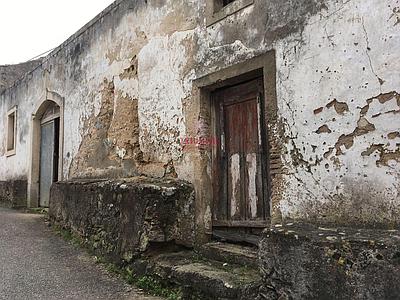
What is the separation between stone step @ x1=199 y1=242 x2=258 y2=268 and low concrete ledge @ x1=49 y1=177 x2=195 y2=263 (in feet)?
1.07

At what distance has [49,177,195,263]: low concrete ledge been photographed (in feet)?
15.4

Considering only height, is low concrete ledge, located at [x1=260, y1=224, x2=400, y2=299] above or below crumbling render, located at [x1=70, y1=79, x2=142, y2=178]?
below

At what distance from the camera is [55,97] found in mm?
9414

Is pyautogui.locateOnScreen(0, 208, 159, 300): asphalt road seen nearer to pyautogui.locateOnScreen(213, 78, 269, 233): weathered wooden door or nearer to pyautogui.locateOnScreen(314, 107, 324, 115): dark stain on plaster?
pyautogui.locateOnScreen(213, 78, 269, 233): weathered wooden door

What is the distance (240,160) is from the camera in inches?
188

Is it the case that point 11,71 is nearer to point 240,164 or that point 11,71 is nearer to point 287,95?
point 240,164

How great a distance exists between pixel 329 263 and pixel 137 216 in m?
2.53

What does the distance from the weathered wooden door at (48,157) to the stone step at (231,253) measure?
6529mm

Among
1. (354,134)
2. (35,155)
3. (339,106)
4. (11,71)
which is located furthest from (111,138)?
(11,71)

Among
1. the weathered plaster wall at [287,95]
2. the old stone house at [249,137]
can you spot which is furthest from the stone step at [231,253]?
the weathered plaster wall at [287,95]

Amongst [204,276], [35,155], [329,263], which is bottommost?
[204,276]

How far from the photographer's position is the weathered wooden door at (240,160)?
4535 millimetres

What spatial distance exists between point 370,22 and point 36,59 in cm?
1425

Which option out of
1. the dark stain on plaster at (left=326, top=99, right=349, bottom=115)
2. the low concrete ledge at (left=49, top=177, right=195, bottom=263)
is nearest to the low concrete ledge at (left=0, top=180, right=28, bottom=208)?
the low concrete ledge at (left=49, top=177, right=195, bottom=263)
